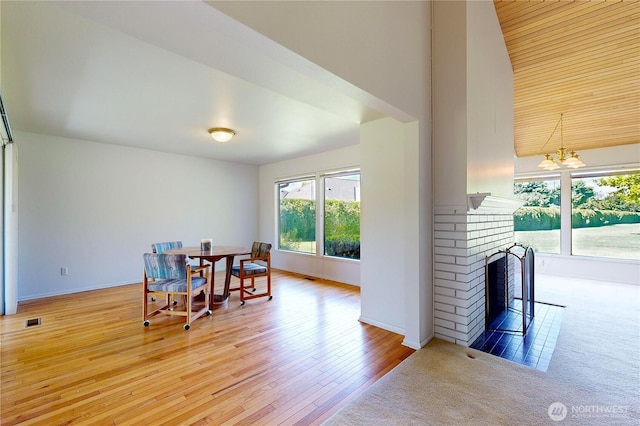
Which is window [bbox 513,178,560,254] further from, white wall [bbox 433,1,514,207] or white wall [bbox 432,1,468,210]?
white wall [bbox 432,1,468,210]

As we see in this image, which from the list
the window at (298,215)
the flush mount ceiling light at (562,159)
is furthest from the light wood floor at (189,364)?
the flush mount ceiling light at (562,159)

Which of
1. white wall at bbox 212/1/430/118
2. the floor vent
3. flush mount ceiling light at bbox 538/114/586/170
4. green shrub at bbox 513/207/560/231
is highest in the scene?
white wall at bbox 212/1/430/118

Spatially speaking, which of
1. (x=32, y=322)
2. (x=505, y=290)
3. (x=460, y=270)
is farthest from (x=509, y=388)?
(x=32, y=322)

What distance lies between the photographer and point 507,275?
366cm

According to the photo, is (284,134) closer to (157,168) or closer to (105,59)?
(105,59)

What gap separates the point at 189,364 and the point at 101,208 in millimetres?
3753

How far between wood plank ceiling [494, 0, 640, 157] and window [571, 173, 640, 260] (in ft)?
2.27

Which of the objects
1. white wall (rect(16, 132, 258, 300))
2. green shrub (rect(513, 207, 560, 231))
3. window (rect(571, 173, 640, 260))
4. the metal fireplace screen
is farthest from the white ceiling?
window (rect(571, 173, 640, 260))

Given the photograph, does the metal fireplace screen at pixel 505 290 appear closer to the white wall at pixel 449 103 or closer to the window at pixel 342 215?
the white wall at pixel 449 103

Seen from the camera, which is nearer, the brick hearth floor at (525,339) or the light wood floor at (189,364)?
the light wood floor at (189,364)

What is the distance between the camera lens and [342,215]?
5422 millimetres

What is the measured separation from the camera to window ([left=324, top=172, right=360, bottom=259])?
17.1 feet

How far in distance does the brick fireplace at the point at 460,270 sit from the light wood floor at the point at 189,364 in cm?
55

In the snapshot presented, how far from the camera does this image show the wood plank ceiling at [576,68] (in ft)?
10.5
